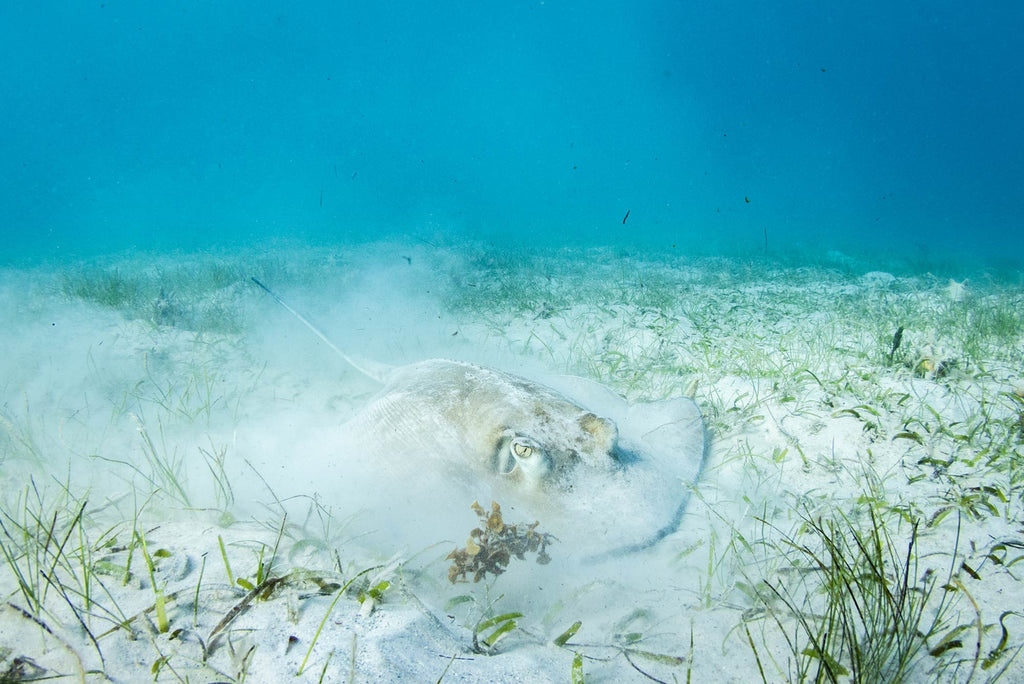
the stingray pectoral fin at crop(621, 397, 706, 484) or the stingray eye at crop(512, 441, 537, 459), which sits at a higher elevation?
the stingray pectoral fin at crop(621, 397, 706, 484)

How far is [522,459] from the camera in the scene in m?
2.26

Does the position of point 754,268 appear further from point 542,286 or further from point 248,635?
point 248,635

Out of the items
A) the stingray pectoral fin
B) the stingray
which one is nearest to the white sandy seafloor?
the stingray

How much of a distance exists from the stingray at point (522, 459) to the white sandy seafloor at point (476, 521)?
0.22 ft

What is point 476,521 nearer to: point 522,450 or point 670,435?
point 522,450

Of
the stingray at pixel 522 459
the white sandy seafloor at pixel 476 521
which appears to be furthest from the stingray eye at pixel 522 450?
the white sandy seafloor at pixel 476 521

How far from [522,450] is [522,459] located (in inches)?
1.9

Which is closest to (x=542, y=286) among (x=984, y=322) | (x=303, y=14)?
(x=984, y=322)

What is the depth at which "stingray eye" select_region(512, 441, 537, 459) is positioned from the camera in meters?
2.24

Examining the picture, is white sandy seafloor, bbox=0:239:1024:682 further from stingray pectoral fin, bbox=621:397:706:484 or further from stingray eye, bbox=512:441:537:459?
stingray eye, bbox=512:441:537:459

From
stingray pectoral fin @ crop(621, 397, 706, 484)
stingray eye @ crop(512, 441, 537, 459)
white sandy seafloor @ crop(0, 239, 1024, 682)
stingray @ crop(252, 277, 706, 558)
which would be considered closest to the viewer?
white sandy seafloor @ crop(0, 239, 1024, 682)

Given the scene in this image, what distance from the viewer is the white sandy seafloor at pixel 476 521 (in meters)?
1.43

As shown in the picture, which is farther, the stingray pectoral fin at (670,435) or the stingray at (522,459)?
the stingray pectoral fin at (670,435)

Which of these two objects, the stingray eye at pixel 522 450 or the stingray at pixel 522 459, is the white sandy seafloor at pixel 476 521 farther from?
the stingray eye at pixel 522 450
